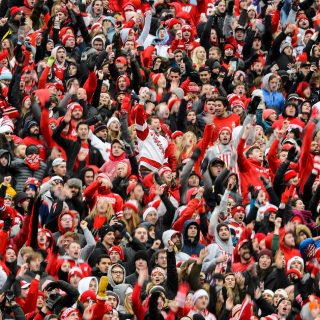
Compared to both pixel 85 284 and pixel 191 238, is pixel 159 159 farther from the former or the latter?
pixel 85 284

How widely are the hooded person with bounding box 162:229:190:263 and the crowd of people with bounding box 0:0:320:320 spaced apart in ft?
0.09

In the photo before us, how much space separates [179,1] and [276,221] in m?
9.12

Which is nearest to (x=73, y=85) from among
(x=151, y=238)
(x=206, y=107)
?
(x=206, y=107)

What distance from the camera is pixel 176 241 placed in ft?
82.1

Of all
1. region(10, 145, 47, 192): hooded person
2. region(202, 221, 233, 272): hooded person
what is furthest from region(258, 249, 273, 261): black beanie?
region(10, 145, 47, 192): hooded person

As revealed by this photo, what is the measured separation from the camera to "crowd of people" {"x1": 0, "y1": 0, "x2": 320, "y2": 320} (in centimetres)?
2381

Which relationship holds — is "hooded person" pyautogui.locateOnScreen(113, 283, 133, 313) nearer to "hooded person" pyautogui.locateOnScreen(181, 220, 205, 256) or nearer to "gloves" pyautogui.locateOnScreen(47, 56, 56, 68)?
"hooded person" pyautogui.locateOnScreen(181, 220, 205, 256)

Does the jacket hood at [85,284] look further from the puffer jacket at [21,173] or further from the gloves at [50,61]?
the gloves at [50,61]

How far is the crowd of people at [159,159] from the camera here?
938 inches

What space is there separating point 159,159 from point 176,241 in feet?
10.3

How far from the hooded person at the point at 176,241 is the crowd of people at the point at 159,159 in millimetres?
28

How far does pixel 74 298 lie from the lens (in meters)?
23.1

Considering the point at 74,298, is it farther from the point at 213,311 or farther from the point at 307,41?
the point at 307,41

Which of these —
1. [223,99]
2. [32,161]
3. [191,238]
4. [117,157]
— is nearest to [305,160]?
[223,99]
